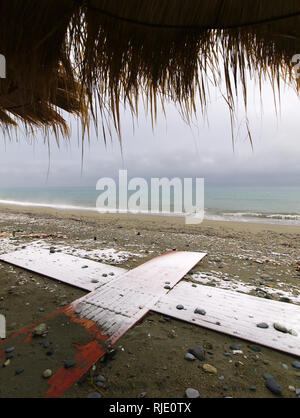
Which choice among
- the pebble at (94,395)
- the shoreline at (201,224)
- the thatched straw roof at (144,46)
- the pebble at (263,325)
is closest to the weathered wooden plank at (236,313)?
the pebble at (263,325)

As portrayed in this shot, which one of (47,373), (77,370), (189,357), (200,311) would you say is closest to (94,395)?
(77,370)

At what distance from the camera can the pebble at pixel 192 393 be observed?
1.44m

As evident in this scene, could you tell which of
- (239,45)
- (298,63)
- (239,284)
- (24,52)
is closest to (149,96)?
(239,45)

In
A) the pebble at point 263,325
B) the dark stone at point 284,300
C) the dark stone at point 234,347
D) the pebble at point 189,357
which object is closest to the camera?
the pebble at point 189,357

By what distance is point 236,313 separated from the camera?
238 cm

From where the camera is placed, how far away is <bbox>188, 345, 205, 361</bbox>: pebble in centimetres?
179

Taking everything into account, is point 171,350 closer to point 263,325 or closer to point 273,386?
point 273,386

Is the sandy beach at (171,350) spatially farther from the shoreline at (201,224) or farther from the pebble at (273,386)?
the shoreline at (201,224)

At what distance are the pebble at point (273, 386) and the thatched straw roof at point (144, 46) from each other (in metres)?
2.19

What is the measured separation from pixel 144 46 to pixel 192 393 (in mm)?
2565

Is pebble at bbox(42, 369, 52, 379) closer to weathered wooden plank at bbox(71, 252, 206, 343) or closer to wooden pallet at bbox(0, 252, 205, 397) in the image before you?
wooden pallet at bbox(0, 252, 205, 397)

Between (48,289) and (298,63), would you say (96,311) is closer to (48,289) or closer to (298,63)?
(48,289)

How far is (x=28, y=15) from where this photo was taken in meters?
1.38

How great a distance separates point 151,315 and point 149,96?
230 centimetres
